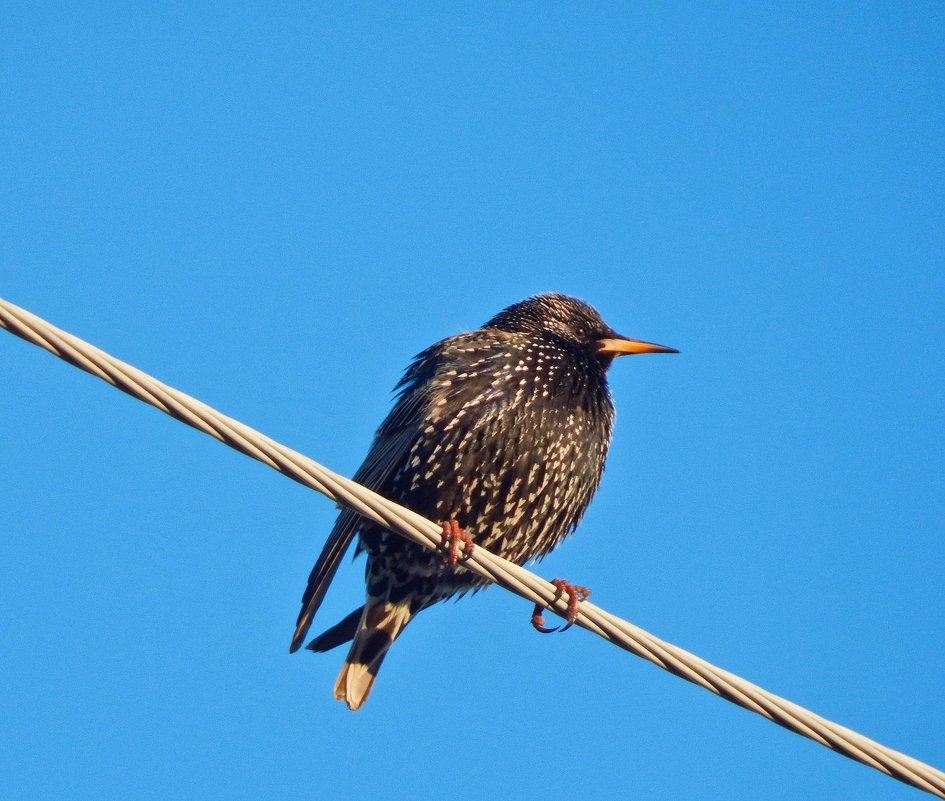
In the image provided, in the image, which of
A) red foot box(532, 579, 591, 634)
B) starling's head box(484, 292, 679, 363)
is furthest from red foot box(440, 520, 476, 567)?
starling's head box(484, 292, 679, 363)

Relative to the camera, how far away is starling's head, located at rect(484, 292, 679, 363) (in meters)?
6.54

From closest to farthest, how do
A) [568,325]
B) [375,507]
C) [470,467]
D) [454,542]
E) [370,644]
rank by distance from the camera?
[375,507], [454,542], [470,467], [370,644], [568,325]

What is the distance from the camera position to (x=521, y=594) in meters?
4.41

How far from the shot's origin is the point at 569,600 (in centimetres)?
473

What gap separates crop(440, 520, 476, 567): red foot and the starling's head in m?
1.62

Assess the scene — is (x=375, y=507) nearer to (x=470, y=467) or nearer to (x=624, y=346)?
(x=470, y=467)

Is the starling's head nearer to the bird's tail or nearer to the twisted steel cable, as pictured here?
the bird's tail

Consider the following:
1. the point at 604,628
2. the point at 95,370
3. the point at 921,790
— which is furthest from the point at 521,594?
the point at 95,370

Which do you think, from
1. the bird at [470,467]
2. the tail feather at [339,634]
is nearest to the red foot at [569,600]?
the bird at [470,467]

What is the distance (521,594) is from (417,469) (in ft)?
4.76

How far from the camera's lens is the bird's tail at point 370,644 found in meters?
6.09

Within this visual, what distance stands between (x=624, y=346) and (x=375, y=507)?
2737mm

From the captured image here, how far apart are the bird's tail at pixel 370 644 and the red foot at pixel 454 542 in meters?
1.17

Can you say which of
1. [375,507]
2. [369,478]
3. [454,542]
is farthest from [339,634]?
[375,507]
